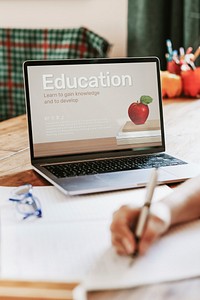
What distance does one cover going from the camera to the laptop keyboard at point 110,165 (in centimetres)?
117

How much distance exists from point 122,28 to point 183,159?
194cm

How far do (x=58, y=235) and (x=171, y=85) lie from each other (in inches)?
60.5

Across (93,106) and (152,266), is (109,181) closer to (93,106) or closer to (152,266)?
(93,106)

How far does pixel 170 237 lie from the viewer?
2.77ft

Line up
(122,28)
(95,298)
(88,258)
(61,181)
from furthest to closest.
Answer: (122,28) → (61,181) → (88,258) → (95,298)

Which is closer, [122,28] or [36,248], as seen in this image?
[36,248]

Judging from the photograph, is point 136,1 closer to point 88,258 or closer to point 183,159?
point 183,159

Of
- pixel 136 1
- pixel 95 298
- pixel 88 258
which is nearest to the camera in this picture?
pixel 95 298

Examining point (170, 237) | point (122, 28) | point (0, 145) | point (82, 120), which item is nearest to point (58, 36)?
point (122, 28)

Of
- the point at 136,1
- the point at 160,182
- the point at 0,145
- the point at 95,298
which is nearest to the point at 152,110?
the point at 160,182

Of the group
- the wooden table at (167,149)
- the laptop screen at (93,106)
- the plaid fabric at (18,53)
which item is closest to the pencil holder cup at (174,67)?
the wooden table at (167,149)

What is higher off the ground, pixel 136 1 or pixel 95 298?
pixel 136 1

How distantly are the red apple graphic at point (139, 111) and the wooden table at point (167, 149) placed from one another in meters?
0.13

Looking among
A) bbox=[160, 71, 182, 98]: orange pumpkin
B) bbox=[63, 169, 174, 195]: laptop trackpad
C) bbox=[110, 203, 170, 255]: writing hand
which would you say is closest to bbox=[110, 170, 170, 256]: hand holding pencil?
bbox=[110, 203, 170, 255]: writing hand
